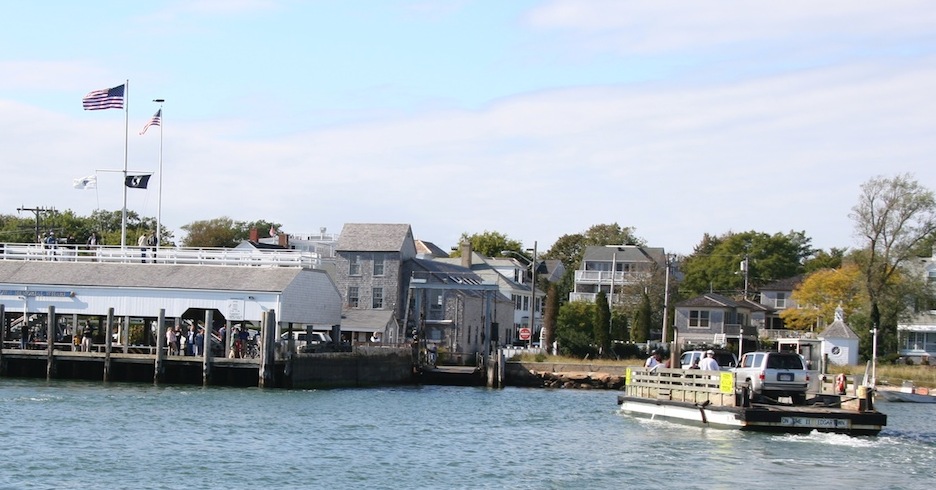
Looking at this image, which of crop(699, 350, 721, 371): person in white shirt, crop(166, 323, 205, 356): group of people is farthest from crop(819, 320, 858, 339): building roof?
crop(166, 323, 205, 356): group of people

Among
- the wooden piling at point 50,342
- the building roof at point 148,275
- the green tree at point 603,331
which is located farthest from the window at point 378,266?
the wooden piling at point 50,342

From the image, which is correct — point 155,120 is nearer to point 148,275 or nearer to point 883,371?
point 148,275

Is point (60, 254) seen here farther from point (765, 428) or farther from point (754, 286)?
point (754, 286)

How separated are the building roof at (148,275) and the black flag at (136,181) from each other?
19.2ft

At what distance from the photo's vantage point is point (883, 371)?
7206cm

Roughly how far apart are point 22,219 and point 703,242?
253 feet

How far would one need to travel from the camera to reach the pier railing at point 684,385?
3719 cm

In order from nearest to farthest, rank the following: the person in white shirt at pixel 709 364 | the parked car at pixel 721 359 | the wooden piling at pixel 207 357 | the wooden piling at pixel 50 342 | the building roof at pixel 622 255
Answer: the person in white shirt at pixel 709 364, the parked car at pixel 721 359, the wooden piling at pixel 207 357, the wooden piling at pixel 50 342, the building roof at pixel 622 255

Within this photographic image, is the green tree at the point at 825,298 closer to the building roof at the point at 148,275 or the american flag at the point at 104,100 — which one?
the building roof at the point at 148,275

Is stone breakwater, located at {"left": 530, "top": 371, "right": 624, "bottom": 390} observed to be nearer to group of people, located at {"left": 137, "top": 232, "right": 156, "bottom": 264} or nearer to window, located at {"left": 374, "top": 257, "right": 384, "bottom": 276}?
window, located at {"left": 374, "top": 257, "right": 384, "bottom": 276}

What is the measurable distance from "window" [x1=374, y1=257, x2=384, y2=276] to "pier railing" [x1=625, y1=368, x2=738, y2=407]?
1322 inches

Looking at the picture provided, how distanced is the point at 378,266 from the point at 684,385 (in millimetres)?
38532

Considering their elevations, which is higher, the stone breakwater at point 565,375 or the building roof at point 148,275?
the building roof at point 148,275

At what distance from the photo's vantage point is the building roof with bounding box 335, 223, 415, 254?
255 feet
